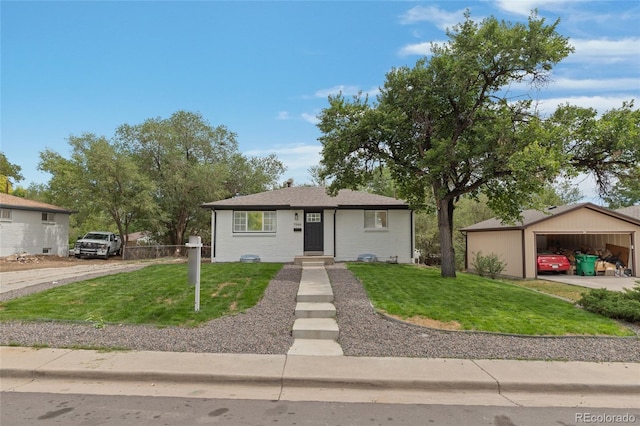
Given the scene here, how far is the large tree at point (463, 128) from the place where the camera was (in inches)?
415

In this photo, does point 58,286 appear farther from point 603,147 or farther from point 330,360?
point 603,147

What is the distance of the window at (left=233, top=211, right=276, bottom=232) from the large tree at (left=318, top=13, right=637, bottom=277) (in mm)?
4793

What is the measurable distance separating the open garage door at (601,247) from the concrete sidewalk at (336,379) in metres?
16.1

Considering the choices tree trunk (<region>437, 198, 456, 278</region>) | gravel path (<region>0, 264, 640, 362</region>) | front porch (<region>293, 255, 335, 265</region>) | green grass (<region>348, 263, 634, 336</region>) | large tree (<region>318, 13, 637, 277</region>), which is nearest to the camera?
gravel path (<region>0, 264, 640, 362</region>)

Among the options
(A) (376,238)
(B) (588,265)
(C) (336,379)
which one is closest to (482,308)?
(C) (336,379)

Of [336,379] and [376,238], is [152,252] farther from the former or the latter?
[336,379]

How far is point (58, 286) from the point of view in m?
10.6

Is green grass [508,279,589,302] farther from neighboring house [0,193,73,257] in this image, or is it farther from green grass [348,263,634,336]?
neighboring house [0,193,73,257]

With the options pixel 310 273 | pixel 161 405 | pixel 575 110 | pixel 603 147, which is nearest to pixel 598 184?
pixel 603 147

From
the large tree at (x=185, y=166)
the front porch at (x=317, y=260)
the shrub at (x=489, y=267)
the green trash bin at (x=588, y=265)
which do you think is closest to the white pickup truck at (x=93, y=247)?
the large tree at (x=185, y=166)

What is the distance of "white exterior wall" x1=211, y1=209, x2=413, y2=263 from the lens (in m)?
17.5

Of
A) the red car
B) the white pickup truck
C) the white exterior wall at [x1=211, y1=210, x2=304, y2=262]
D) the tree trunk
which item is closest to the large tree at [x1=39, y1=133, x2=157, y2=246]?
the white pickup truck

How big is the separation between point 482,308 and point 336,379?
495cm
